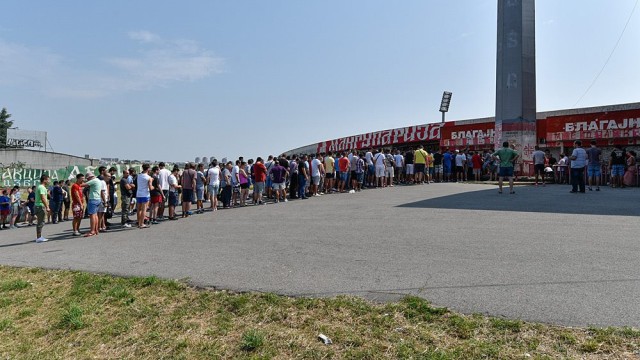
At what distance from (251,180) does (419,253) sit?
11.9m

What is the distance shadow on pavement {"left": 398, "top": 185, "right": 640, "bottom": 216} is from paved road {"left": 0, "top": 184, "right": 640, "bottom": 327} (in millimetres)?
55

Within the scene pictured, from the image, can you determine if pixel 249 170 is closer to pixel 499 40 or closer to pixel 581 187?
pixel 581 187

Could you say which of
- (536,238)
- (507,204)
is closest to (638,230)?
(536,238)

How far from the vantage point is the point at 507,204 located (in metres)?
12.6

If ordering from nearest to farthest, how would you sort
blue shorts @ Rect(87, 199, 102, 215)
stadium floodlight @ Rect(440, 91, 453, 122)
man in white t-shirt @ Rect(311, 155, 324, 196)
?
blue shorts @ Rect(87, 199, 102, 215)
man in white t-shirt @ Rect(311, 155, 324, 196)
stadium floodlight @ Rect(440, 91, 453, 122)

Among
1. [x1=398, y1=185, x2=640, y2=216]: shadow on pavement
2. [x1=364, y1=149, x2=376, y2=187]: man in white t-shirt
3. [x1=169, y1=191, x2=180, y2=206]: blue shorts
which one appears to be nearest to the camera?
[x1=398, y1=185, x2=640, y2=216]: shadow on pavement

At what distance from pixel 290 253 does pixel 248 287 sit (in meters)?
1.86

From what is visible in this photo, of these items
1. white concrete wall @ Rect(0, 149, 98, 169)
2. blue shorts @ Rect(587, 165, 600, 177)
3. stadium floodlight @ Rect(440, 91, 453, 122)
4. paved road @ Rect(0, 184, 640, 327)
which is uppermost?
stadium floodlight @ Rect(440, 91, 453, 122)

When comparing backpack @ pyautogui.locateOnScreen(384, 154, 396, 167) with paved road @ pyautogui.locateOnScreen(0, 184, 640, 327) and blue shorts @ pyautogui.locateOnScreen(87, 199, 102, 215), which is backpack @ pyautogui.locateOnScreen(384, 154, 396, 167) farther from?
blue shorts @ pyautogui.locateOnScreen(87, 199, 102, 215)

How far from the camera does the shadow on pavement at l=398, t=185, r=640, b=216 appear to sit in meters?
11.2

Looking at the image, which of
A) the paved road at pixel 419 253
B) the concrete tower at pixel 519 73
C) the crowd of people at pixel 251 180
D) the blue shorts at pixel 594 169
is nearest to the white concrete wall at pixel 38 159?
the crowd of people at pixel 251 180

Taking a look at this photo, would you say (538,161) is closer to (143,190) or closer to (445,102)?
(143,190)

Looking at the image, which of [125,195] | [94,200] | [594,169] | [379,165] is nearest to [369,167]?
[379,165]

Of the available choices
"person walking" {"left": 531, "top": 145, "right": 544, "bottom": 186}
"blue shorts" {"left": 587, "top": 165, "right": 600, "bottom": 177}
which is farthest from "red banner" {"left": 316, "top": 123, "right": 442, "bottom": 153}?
"blue shorts" {"left": 587, "top": 165, "right": 600, "bottom": 177}
